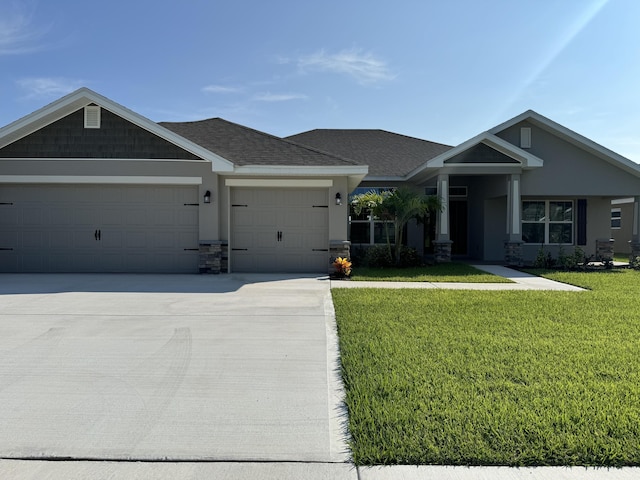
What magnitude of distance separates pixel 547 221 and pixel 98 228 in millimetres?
15709

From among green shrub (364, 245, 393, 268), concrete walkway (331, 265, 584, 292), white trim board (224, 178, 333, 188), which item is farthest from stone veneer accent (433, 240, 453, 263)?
white trim board (224, 178, 333, 188)

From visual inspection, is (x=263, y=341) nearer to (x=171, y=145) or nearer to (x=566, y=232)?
(x=171, y=145)

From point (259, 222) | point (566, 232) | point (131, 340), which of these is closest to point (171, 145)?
point (259, 222)

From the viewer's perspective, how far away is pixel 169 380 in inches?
163

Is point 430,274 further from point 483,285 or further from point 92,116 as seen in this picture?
point 92,116

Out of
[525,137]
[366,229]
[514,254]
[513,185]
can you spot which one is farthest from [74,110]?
[525,137]

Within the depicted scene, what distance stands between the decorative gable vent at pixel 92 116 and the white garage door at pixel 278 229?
411 cm

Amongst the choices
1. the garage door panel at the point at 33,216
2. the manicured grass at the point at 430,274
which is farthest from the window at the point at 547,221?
the garage door panel at the point at 33,216

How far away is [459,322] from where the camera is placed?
626 cm

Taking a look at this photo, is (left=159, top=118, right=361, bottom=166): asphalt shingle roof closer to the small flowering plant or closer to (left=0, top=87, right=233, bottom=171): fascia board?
(left=0, top=87, right=233, bottom=171): fascia board

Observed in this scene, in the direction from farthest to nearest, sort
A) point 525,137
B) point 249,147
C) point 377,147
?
point 377,147 < point 525,137 < point 249,147

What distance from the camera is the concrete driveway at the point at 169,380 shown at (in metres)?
3.04

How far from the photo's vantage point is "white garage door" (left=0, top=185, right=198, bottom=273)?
1170cm

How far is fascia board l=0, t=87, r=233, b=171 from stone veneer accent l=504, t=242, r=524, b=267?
379 inches
